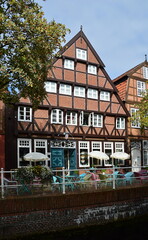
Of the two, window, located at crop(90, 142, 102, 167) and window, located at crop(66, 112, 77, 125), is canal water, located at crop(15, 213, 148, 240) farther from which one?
window, located at crop(66, 112, 77, 125)

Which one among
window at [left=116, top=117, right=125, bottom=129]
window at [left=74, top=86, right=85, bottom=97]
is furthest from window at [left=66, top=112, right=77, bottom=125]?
window at [left=116, top=117, right=125, bottom=129]

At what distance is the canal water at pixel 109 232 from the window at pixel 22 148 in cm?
839

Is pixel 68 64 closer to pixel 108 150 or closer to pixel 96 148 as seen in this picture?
pixel 96 148

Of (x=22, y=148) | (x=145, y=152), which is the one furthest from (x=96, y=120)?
(x=145, y=152)

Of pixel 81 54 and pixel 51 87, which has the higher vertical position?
pixel 81 54

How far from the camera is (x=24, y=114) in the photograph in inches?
677

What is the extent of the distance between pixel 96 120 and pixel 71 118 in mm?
2303

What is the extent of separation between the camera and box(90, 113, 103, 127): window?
65.7 ft

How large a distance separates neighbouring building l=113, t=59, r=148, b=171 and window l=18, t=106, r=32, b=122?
29.7ft

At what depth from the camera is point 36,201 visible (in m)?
8.62

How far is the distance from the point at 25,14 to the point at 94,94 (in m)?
11.6

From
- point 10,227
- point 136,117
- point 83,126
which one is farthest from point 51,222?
point 136,117

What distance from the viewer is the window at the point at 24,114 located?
17109 millimetres

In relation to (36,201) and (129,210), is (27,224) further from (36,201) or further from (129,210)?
(129,210)
